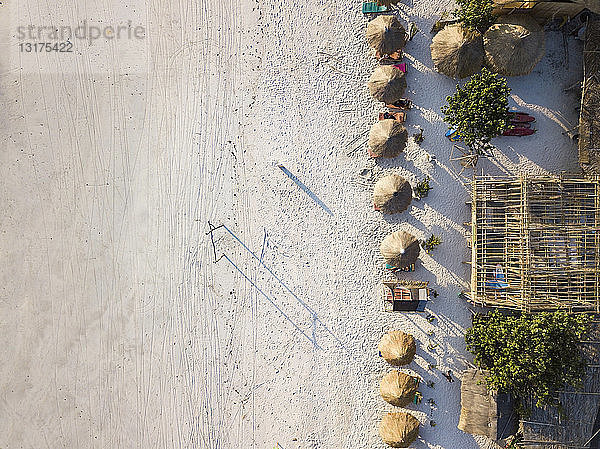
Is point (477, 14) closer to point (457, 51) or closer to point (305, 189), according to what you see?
point (457, 51)

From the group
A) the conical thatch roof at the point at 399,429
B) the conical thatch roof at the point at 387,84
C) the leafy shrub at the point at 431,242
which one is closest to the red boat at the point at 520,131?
the conical thatch roof at the point at 387,84

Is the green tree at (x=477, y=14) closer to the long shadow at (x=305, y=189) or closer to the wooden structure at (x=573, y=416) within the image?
the long shadow at (x=305, y=189)

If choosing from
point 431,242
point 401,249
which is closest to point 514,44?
point 431,242

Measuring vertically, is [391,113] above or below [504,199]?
above

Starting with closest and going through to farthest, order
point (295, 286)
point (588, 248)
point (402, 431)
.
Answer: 1. point (588, 248)
2. point (402, 431)
3. point (295, 286)

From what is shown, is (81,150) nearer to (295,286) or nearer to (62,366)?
(62,366)

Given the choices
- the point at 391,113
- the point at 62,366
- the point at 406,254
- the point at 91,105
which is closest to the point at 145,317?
the point at 62,366

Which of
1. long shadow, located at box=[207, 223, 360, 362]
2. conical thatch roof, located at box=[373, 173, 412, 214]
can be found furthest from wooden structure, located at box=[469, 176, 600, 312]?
long shadow, located at box=[207, 223, 360, 362]

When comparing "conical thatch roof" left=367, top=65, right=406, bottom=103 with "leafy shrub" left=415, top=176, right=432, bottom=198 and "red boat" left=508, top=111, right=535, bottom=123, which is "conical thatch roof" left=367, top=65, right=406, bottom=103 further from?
"red boat" left=508, top=111, right=535, bottom=123
